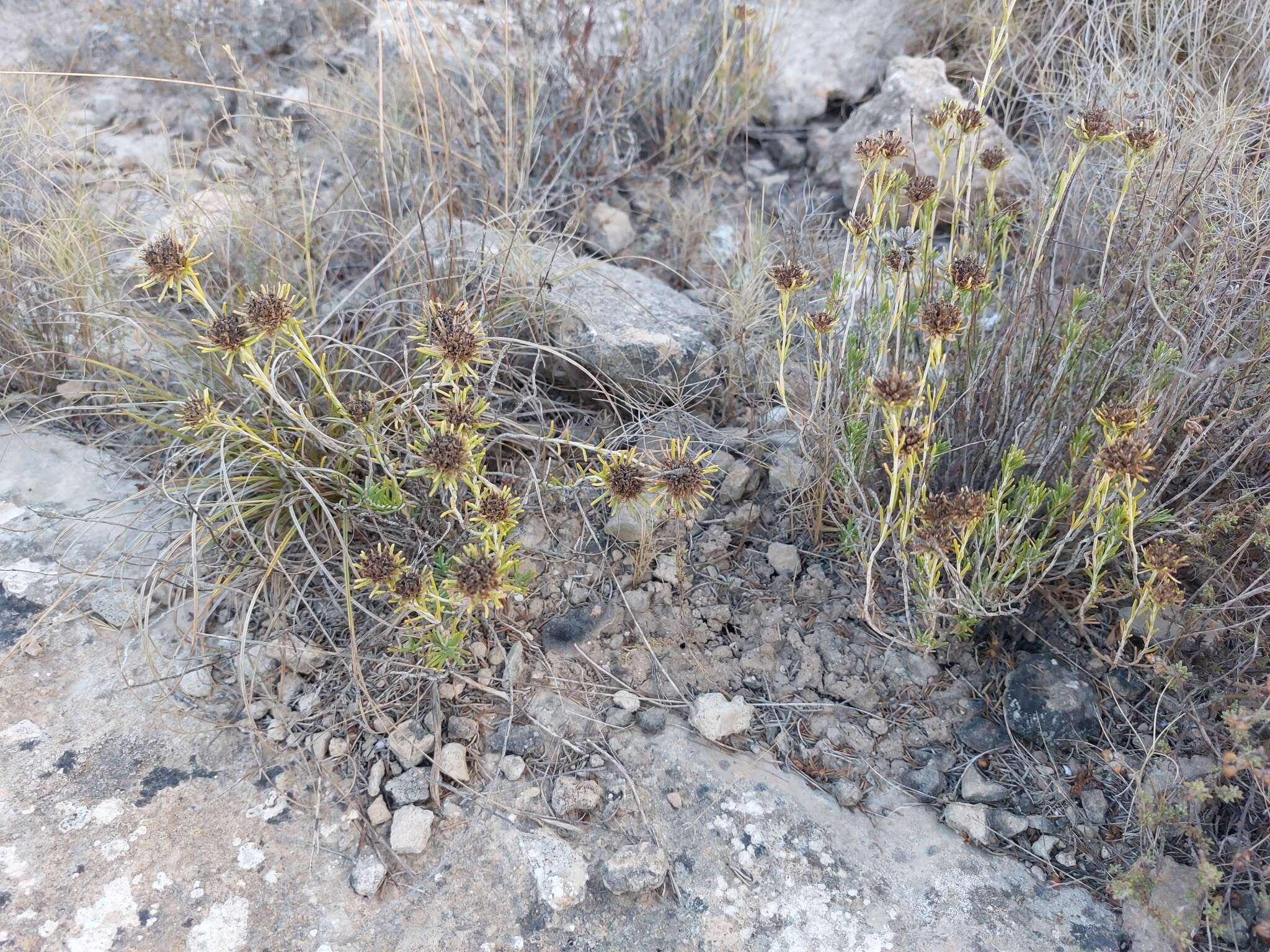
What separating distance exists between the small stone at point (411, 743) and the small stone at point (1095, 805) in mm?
1525

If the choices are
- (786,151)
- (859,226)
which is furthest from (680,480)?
(786,151)

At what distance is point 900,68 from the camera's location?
396 cm

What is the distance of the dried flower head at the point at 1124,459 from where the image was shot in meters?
Answer: 1.74

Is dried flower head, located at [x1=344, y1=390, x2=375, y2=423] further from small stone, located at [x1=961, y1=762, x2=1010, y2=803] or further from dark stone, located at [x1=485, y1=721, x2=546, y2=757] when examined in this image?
small stone, located at [x1=961, y1=762, x2=1010, y2=803]

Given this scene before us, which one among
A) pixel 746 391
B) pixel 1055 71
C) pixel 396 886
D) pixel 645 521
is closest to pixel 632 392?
pixel 746 391

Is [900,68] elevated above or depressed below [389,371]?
above

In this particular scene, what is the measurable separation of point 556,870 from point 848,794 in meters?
0.70

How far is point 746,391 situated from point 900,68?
195 cm

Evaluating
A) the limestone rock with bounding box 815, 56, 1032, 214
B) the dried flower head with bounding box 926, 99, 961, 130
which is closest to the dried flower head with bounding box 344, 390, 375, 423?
the dried flower head with bounding box 926, 99, 961, 130

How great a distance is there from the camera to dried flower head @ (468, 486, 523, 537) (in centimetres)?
197

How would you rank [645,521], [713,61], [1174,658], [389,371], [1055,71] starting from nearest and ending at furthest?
[1174,658]
[645,521]
[389,371]
[1055,71]
[713,61]

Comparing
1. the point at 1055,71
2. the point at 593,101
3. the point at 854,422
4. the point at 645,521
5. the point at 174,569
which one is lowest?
the point at 174,569

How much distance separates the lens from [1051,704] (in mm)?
2209

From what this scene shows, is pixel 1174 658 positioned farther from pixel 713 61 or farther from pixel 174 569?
pixel 713 61
